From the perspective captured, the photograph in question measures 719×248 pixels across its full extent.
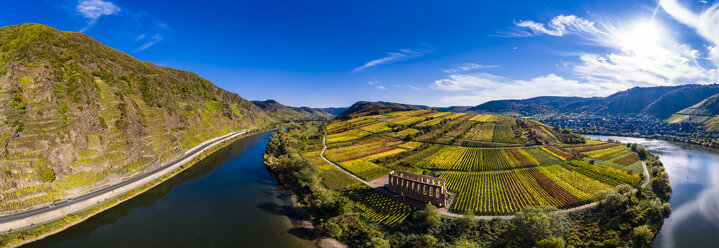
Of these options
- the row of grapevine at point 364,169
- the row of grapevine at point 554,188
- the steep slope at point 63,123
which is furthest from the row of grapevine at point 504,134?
the steep slope at point 63,123

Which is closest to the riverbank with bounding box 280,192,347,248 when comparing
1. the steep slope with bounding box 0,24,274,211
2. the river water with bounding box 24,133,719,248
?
the river water with bounding box 24,133,719,248

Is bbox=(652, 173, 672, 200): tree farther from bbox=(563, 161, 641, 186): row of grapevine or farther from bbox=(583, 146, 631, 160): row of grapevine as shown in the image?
bbox=(583, 146, 631, 160): row of grapevine

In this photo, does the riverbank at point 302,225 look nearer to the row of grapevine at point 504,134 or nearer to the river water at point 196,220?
the river water at point 196,220

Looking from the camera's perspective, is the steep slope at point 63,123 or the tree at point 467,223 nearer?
the tree at point 467,223

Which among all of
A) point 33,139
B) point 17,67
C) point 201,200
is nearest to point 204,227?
point 201,200

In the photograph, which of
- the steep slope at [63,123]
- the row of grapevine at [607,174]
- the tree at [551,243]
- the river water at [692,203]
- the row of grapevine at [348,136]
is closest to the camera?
the tree at [551,243]
